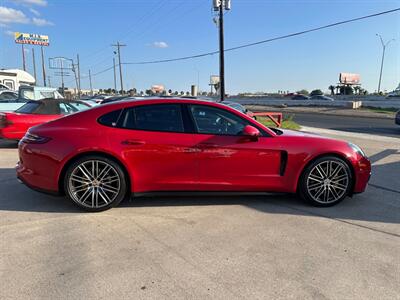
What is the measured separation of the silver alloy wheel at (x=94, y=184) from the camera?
14.0 feet

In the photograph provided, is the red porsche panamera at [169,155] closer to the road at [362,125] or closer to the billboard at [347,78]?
the road at [362,125]

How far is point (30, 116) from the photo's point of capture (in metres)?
8.67

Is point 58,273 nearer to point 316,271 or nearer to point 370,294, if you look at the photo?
point 316,271

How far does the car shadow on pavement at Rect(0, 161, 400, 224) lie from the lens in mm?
4418

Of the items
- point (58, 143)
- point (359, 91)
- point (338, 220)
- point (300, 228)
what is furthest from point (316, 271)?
point (359, 91)

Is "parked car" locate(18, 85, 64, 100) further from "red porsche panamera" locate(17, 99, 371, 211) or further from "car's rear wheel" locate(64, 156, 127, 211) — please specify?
"car's rear wheel" locate(64, 156, 127, 211)

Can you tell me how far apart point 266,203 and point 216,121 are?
1351mm

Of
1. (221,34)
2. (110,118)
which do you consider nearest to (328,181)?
(110,118)

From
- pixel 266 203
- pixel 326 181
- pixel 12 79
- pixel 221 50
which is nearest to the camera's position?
pixel 326 181

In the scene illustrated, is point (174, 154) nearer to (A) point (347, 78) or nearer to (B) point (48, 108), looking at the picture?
(B) point (48, 108)

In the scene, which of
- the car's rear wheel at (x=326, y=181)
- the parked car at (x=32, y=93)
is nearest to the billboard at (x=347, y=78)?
the parked car at (x=32, y=93)

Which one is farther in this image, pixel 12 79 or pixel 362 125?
pixel 12 79

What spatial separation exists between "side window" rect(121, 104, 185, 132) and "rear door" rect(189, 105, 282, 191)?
22cm

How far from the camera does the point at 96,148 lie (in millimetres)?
4223
